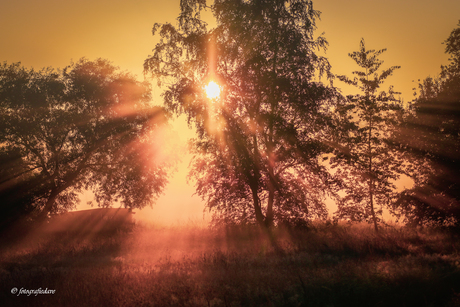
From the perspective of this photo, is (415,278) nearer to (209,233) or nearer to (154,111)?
(209,233)

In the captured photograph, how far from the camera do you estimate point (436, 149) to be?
14984 mm

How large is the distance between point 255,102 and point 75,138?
1311cm

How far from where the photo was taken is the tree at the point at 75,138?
63.1 feet

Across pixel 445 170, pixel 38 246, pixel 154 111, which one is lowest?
pixel 38 246

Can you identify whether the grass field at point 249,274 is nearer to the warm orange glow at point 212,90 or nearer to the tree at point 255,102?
the tree at point 255,102

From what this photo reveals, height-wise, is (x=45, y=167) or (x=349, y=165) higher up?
(x=45, y=167)

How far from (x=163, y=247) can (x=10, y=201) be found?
1206cm

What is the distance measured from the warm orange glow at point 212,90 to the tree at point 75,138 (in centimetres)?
717

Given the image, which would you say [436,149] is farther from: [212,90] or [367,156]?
[212,90]

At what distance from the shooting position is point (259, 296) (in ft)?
21.8

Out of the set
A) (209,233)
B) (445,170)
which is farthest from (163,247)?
(445,170)

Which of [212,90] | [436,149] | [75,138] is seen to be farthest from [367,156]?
[75,138]

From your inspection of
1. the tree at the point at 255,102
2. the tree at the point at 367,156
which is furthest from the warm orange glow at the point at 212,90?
the tree at the point at 367,156

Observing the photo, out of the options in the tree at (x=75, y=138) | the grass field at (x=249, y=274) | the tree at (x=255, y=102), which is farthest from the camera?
the tree at (x=75, y=138)
